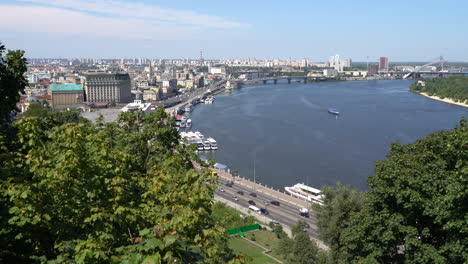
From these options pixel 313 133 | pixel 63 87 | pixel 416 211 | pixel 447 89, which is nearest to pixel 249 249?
pixel 416 211

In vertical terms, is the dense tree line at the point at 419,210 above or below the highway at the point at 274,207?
above

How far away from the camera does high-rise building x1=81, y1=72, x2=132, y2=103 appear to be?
2350 centimetres

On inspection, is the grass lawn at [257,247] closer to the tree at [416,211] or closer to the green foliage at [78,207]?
the tree at [416,211]

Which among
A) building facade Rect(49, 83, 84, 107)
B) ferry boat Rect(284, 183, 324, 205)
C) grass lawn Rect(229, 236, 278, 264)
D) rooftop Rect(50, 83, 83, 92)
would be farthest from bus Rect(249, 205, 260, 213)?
rooftop Rect(50, 83, 83, 92)

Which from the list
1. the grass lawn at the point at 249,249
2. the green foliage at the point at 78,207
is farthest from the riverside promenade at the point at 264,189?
the green foliage at the point at 78,207

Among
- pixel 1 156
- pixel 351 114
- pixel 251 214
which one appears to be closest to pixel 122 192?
pixel 1 156

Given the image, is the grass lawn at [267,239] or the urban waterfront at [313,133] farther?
the urban waterfront at [313,133]

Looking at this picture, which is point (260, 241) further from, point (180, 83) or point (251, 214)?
point (180, 83)

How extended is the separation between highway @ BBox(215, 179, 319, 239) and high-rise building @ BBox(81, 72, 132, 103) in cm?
1687

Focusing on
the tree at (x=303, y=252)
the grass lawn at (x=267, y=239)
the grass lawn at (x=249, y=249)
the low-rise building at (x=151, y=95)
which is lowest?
the grass lawn at (x=267, y=239)

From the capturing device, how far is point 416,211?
2756mm

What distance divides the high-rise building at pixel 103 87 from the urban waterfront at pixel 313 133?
4936mm

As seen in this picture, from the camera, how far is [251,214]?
723 centimetres

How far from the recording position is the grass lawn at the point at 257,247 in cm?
523
